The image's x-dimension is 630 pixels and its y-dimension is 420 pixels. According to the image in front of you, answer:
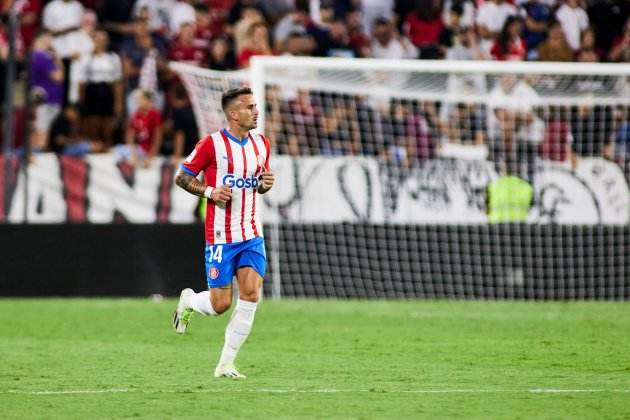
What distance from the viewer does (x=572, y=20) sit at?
21500 millimetres

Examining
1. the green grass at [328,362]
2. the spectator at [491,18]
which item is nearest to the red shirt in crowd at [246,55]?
the spectator at [491,18]

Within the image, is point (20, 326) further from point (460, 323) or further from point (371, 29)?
point (371, 29)

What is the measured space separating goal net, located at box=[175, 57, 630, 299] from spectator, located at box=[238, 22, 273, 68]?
1.34 meters

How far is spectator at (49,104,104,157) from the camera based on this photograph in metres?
19.3

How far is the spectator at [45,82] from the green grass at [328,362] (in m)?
3.50

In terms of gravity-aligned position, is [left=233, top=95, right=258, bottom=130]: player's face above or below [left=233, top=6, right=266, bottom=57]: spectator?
below

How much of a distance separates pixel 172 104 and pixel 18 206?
2970mm

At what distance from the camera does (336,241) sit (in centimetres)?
1802

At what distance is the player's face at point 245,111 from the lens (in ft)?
31.9

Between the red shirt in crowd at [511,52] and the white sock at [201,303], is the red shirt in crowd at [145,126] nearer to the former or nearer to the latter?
the red shirt in crowd at [511,52]

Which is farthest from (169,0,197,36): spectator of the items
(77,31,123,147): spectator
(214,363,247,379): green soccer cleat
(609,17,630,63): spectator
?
(214,363,247,379): green soccer cleat

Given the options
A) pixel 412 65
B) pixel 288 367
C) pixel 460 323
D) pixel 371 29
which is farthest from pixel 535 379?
pixel 371 29

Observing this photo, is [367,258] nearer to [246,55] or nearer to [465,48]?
[246,55]

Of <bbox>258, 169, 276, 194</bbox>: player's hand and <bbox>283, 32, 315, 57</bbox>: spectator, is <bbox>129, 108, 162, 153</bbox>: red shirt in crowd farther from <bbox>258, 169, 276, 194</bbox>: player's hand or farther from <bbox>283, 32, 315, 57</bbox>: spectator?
<bbox>258, 169, 276, 194</bbox>: player's hand
